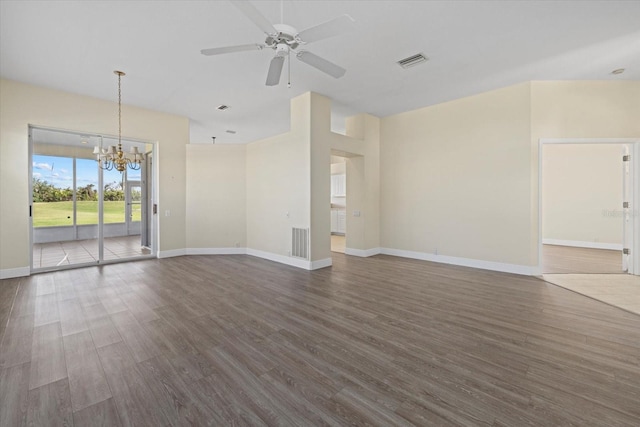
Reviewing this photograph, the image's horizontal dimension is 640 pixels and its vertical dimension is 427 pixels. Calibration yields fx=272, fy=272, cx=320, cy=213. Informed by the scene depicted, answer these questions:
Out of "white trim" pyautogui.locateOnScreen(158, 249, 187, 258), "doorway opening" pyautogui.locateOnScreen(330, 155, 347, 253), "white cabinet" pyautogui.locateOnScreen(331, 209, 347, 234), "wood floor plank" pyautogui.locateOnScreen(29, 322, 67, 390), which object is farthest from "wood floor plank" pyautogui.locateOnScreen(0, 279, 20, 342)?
"white cabinet" pyautogui.locateOnScreen(331, 209, 347, 234)

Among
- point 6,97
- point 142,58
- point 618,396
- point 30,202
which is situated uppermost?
point 142,58

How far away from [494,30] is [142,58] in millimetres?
4685

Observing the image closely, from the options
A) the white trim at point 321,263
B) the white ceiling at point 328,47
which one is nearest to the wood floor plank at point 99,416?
the white ceiling at point 328,47

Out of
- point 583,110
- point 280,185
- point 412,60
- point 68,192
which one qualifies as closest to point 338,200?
point 280,185

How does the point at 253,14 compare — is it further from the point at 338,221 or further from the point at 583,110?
the point at 338,221

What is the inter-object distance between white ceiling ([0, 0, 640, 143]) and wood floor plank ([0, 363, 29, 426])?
3.44 m

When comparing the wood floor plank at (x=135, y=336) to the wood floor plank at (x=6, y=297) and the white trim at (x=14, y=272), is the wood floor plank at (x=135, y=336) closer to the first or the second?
the wood floor plank at (x=6, y=297)

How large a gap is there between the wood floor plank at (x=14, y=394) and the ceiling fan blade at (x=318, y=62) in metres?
3.35

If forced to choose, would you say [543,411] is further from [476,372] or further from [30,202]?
[30,202]

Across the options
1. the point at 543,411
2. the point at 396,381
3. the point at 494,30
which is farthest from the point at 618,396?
the point at 494,30

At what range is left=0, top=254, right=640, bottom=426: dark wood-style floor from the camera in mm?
1638

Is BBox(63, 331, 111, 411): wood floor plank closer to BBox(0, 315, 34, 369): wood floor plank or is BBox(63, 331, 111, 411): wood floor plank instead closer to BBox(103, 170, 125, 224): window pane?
BBox(0, 315, 34, 369): wood floor plank

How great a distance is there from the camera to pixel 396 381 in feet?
6.28

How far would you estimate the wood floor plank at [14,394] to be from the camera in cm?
157
